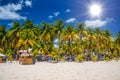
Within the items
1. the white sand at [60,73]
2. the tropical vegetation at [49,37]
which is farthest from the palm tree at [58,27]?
the white sand at [60,73]

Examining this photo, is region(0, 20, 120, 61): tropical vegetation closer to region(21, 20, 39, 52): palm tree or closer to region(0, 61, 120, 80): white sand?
region(21, 20, 39, 52): palm tree

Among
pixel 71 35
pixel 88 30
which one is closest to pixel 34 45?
pixel 71 35

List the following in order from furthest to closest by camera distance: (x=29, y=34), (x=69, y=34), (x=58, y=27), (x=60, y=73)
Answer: (x=69, y=34) < (x=58, y=27) < (x=29, y=34) < (x=60, y=73)

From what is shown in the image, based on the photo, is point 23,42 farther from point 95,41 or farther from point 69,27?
Result: point 95,41

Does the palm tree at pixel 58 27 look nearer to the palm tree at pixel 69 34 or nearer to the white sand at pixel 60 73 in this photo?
the palm tree at pixel 69 34

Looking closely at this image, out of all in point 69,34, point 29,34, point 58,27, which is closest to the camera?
point 29,34

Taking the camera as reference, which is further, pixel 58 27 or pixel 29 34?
pixel 58 27

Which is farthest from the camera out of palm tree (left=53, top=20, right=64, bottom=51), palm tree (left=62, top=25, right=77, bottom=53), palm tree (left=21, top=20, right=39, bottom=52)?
palm tree (left=62, top=25, right=77, bottom=53)

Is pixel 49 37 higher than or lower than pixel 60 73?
higher

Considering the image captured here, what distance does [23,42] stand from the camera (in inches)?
1650

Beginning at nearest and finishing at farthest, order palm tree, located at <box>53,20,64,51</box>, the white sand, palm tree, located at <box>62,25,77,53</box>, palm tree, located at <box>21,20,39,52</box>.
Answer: the white sand → palm tree, located at <box>21,20,39,52</box> → palm tree, located at <box>53,20,64,51</box> → palm tree, located at <box>62,25,77,53</box>

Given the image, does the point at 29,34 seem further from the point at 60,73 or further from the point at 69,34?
the point at 60,73

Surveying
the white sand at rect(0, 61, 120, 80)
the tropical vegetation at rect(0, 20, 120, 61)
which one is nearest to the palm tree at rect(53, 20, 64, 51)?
the tropical vegetation at rect(0, 20, 120, 61)

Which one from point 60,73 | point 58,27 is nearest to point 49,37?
point 58,27
